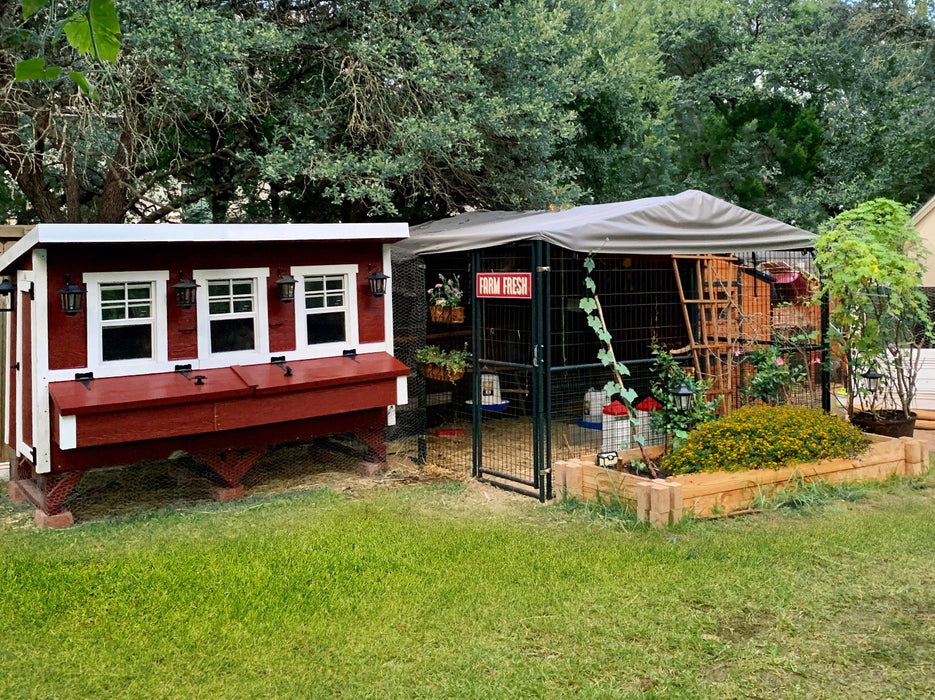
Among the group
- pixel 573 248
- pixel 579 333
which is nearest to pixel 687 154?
pixel 579 333

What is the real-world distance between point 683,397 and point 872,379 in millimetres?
2610

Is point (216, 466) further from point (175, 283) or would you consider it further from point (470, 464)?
point (470, 464)

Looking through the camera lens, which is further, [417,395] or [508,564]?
[417,395]

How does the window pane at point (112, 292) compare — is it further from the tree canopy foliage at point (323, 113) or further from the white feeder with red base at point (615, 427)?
the white feeder with red base at point (615, 427)

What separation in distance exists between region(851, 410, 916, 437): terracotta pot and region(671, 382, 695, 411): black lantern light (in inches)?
93.6

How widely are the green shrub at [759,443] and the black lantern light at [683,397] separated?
10.7 inches

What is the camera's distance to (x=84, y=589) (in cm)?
552

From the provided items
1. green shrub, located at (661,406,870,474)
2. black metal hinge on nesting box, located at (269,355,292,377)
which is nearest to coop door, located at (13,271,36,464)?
black metal hinge on nesting box, located at (269,355,292,377)

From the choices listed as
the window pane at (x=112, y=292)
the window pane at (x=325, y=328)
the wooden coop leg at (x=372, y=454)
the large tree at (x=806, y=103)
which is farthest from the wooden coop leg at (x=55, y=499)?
the large tree at (x=806, y=103)

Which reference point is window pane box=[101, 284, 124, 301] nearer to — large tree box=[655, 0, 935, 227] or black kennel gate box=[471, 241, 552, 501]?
black kennel gate box=[471, 241, 552, 501]

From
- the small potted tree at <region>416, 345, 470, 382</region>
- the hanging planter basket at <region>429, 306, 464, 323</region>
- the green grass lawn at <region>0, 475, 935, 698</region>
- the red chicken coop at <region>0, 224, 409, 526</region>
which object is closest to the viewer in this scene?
the green grass lawn at <region>0, 475, 935, 698</region>

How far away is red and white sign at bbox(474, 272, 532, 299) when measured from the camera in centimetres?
782

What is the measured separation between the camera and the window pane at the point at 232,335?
26.0ft

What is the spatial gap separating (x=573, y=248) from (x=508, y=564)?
9.15 ft
